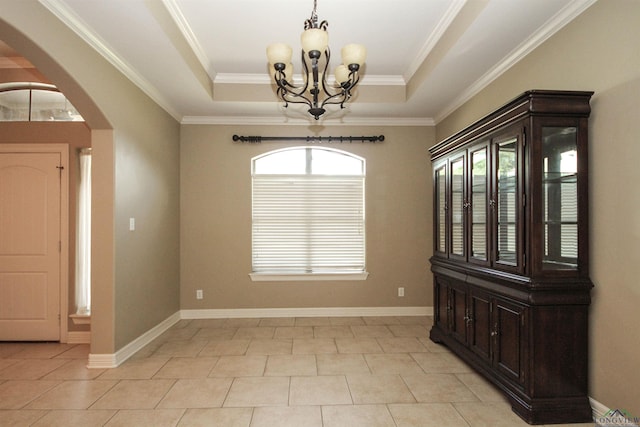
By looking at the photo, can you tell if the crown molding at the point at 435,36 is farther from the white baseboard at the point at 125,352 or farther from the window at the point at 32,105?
the white baseboard at the point at 125,352

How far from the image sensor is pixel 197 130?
517cm

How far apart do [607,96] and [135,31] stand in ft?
10.8

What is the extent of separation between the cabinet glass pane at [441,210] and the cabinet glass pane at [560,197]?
1292mm

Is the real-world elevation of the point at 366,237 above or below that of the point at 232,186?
below

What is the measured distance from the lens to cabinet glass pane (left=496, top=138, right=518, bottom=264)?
2625 mm

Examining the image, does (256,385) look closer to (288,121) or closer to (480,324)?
(480,324)

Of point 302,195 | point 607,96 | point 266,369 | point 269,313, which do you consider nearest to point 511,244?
point 607,96

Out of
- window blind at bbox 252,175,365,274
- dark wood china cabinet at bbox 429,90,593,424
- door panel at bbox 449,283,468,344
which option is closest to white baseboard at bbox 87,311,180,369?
window blind at bbox 252,175,365,274

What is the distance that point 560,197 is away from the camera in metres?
2.49

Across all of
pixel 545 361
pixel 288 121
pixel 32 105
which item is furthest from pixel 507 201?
pixel 32 105

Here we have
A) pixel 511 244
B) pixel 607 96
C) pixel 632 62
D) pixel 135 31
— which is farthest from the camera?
pixel 135 31

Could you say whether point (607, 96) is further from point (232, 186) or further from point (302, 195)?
point (232, 186)

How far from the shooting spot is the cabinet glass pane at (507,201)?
2.62m

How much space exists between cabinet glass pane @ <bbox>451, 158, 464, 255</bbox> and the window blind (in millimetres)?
1804
